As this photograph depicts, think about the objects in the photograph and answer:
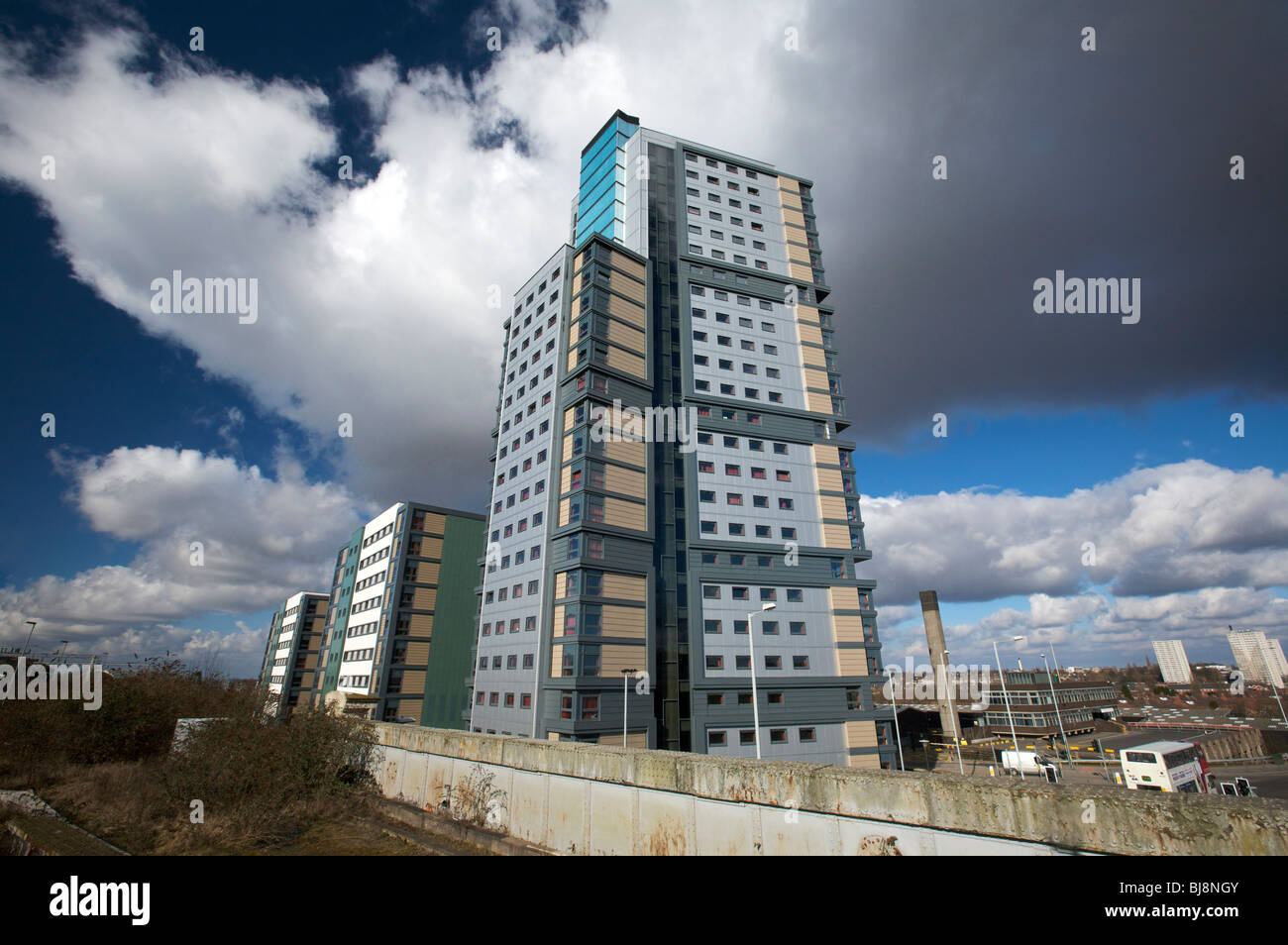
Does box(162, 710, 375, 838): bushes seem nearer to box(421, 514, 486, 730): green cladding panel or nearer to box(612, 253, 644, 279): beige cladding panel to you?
box(612, 253, 644, 279): beige cladding panel

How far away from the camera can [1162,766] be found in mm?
29906

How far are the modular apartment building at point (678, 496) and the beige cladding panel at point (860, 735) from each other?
0.24m

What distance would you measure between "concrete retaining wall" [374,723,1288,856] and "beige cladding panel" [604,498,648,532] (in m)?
25.9

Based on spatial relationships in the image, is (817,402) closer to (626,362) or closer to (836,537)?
(836,537)

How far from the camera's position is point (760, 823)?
33.5ft

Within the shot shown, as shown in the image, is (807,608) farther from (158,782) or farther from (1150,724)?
(1150,724)

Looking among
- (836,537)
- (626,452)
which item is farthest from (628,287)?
(836,537)

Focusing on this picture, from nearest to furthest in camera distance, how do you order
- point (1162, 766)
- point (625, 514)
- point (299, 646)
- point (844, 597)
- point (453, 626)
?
point (1162, 766) → point (625, 514) → point (844, 597) → point (453, 626) → point (299, 646)

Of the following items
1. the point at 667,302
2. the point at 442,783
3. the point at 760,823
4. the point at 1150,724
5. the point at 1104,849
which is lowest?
the point at 1150,724

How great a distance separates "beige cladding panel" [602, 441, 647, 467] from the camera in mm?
44375

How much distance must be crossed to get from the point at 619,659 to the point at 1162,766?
32.1m

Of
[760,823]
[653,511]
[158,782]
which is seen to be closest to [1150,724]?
[653,511]
